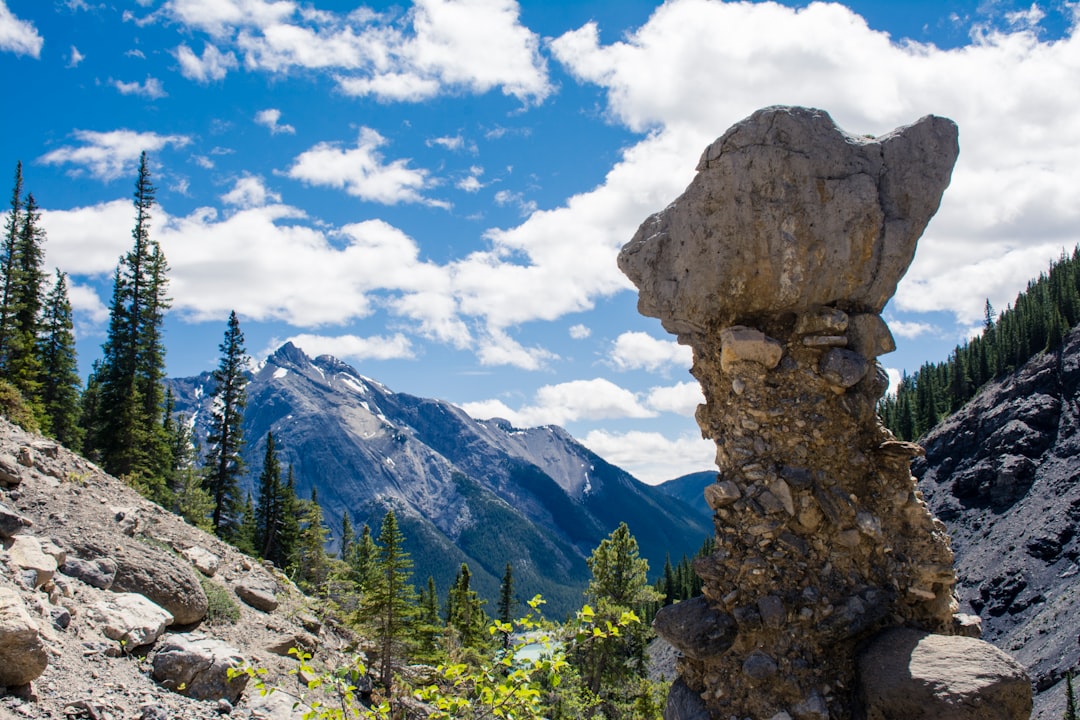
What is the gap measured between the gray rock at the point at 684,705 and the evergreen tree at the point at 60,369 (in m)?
42.2

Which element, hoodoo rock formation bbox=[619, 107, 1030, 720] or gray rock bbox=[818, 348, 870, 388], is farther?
gray rock bbox=[818, 348, 870, 388]

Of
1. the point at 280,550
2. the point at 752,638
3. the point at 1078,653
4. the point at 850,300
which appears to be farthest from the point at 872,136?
the point at 1078,653

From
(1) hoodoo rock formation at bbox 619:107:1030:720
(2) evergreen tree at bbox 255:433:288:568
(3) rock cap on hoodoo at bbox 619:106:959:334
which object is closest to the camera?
(1) hoodoo rock formation at bbox 619:107:1030:720

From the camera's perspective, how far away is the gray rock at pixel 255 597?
56.8 ft

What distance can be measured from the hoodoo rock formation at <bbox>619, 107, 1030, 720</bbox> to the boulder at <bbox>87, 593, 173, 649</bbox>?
8874 mm

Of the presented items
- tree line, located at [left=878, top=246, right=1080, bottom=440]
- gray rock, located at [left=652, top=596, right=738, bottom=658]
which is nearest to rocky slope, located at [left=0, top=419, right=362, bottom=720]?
gray rock, located at [left=652, top=596, right=738, bottom=658]

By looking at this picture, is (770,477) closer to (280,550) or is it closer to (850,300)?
(850,300)

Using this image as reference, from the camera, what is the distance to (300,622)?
1861 cm

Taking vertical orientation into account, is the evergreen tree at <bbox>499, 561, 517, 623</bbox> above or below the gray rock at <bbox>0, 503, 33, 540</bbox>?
below

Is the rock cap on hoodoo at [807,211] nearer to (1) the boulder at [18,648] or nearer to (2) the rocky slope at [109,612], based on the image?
(1) the boulder at [18,648]

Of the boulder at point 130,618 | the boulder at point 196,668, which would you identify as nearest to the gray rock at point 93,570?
the boulder at point 130,618

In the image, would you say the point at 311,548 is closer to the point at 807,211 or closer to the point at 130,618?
the point at 130,618

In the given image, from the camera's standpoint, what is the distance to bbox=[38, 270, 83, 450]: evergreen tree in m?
40.0

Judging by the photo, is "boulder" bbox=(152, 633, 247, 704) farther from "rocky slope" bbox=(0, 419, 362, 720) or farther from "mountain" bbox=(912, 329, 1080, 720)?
"mountain" bbox=(912, 329, 1080, 720)
